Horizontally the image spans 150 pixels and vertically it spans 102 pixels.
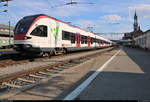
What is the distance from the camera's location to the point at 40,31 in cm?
1026

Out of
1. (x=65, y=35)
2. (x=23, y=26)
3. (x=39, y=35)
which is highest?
(x=23, y=26)

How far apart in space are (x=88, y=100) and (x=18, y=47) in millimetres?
7498

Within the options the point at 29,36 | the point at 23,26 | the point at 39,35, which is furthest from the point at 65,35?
the point at 29,36

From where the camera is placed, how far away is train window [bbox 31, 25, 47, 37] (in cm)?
986

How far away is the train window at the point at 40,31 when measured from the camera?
32.4 ft

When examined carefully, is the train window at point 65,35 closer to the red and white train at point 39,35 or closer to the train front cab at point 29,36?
the red and white train at point 39,35

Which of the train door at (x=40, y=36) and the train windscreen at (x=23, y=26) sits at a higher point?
the train windscreen at (x=23, y=26)

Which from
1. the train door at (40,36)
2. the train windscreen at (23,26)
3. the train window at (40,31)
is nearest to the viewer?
the train windscreen at (23,26)

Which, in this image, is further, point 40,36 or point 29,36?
point 40,36

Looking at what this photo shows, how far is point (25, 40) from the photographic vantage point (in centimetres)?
936

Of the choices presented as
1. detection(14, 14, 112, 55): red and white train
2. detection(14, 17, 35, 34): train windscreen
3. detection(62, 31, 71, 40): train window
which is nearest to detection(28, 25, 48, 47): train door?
detection(14, 14, 112, 55): red and white train

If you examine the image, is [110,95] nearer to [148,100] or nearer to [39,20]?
[148,100]

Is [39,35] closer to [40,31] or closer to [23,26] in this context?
[40,31]

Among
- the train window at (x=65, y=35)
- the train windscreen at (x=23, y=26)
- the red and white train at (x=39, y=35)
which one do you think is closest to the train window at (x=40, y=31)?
A: the red and white train at (x=39, y=35)
